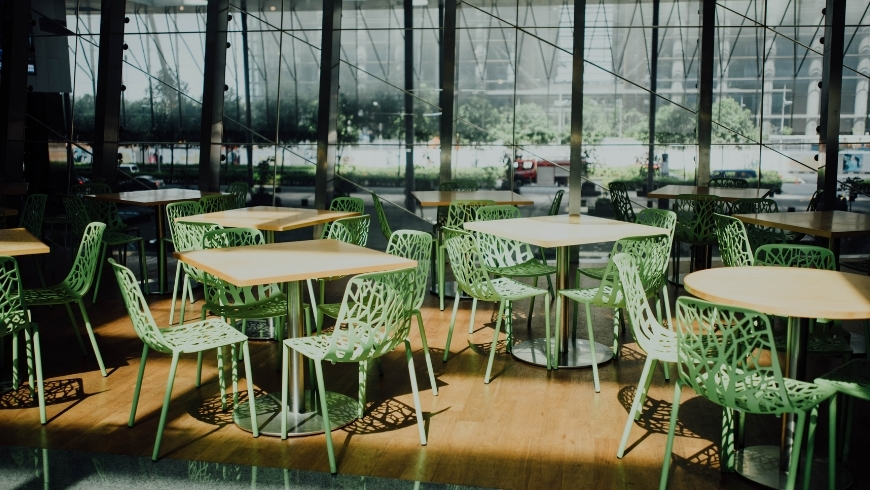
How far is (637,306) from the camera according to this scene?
3.52m

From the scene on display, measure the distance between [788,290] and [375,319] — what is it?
1.68 meters

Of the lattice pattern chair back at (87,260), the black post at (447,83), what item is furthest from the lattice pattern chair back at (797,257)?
the black post at (447,83)

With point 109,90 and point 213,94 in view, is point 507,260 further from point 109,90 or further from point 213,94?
point 109,90

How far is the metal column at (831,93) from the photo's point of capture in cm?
805

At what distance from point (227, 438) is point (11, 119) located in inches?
277

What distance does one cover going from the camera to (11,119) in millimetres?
9164

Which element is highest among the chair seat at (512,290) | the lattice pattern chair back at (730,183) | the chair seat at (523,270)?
Answer: the lattice pattern chair back at (730,183)

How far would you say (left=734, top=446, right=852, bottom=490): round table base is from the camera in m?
3.25

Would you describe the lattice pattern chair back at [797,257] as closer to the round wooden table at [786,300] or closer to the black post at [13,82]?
the round wooden table at [786,300]

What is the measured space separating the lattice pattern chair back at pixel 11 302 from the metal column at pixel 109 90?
5646 mm

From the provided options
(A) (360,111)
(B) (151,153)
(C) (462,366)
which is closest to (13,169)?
(B) (151,153)

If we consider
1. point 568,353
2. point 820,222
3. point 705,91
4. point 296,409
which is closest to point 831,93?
point 705,91

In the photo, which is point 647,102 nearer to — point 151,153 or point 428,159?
point 428,159

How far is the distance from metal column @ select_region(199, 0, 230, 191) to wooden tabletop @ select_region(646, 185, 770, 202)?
476 centimetres
